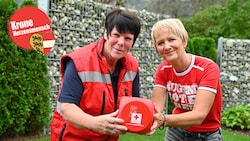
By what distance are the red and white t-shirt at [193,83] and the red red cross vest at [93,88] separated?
0.42 meters

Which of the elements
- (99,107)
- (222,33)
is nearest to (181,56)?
(99,107)

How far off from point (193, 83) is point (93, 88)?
0.73 metres

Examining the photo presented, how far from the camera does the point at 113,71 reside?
2.22m

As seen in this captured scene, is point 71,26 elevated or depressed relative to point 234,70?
elevated

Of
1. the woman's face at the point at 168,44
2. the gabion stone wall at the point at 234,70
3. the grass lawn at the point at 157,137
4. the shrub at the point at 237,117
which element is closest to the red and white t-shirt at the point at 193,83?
the woman's face at the point at 168,44

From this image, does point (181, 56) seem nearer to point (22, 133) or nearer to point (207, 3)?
point (22, 133)

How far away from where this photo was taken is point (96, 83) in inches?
81.7

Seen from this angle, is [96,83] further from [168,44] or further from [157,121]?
[168,44]

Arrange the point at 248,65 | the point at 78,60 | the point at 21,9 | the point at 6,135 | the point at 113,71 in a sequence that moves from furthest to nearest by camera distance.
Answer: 1. the point at 248,65
2. the point at 6,135
3. the point at 21,9
4. the point at 113,71
5. the point at 78,60

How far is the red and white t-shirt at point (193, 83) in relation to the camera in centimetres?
241

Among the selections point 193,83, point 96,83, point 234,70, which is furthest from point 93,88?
point 234,70

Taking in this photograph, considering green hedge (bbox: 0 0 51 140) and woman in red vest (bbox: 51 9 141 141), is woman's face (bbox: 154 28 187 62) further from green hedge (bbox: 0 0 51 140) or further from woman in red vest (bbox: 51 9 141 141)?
green hedge (bbox: 0 0 51 140)

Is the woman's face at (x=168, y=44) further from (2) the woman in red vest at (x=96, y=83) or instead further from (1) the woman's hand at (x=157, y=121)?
(1) the woman's hand at (x=157, y=121)

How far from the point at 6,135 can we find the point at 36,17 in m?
1.73
